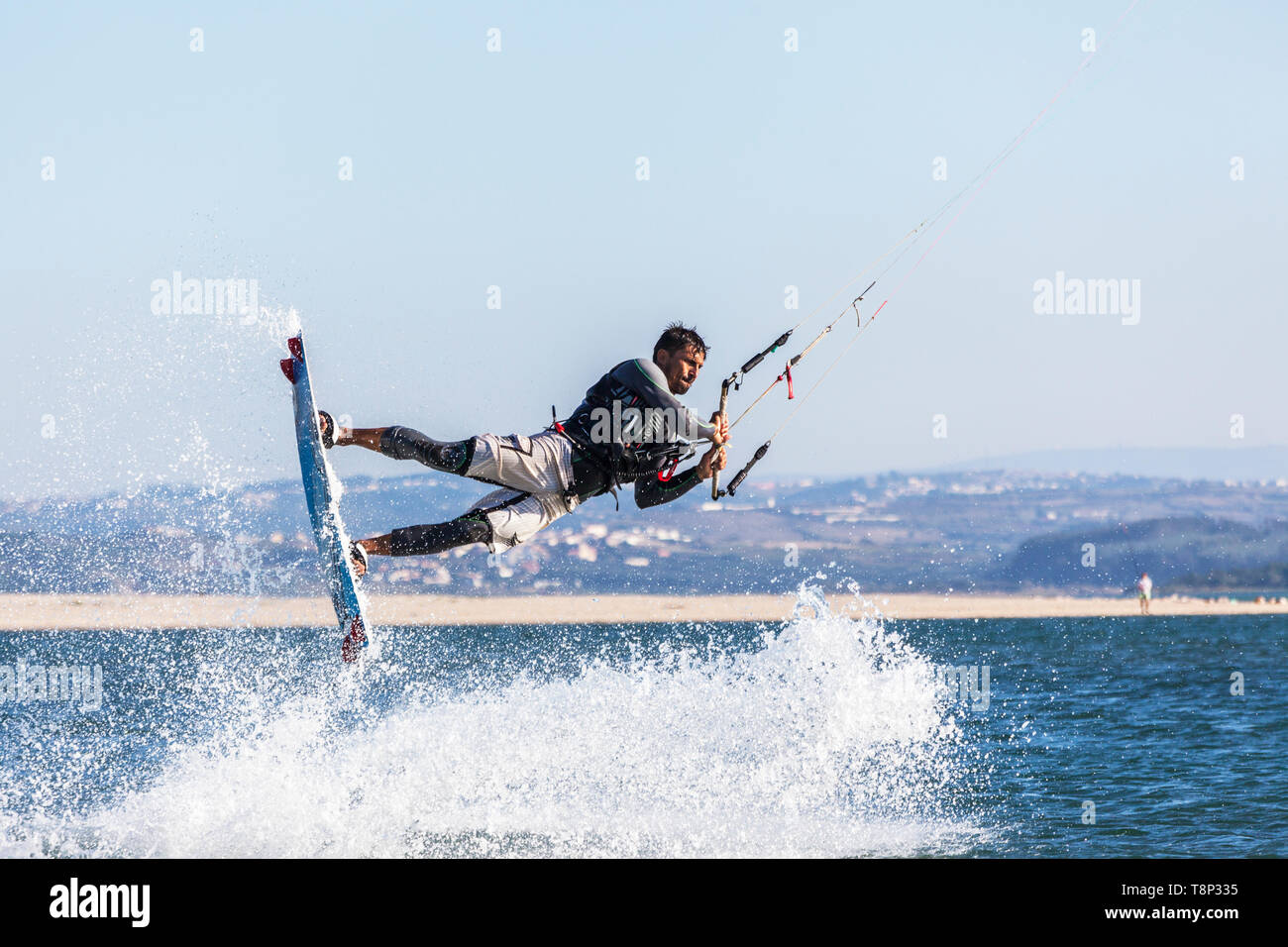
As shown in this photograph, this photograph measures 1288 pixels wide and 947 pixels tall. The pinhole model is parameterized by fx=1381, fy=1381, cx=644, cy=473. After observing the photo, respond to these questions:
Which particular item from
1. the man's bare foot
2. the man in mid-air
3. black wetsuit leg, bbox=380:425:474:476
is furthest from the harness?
the man's bare foot

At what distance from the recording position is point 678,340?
29.4 feet

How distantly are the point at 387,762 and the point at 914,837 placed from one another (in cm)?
448

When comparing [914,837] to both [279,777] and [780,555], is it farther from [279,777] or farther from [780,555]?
[780,555]

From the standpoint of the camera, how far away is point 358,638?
8.67 m

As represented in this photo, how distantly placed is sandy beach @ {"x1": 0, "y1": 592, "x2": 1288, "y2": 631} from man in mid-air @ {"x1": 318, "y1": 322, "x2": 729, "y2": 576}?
9258cm

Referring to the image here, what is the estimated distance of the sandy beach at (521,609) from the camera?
367ft

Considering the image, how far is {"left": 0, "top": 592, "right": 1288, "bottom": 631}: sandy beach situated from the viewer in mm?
111938

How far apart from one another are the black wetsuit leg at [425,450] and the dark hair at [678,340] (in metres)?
1.43

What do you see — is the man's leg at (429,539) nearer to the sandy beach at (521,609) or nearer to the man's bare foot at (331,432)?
the man's bare foot at (331,432)

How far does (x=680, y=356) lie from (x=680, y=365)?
58 mm

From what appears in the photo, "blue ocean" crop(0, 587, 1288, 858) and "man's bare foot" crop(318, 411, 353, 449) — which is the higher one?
"man's bare foot" crop(318, 411, 353, 449)

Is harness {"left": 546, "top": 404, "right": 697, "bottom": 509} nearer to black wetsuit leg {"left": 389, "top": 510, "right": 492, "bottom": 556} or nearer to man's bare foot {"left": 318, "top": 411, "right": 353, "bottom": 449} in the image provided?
black wetsuit leg {"left": 389, "top": 510, "right": 492, "bottom": 556}

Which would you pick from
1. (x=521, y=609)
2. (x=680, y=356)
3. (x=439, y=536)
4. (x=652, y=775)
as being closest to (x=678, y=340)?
(x=680, y=356)

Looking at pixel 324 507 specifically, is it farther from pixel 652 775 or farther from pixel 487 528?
pixel 652 775
